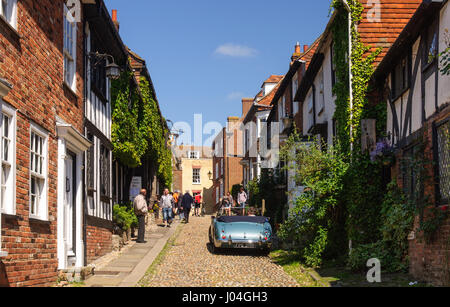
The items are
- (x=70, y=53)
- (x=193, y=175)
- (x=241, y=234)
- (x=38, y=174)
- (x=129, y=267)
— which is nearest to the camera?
(x=38, y=174)

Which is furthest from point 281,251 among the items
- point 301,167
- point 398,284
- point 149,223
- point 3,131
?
point 3,131

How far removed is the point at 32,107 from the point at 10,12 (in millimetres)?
1601

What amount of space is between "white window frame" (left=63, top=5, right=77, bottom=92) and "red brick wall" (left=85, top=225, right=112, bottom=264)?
351 cm

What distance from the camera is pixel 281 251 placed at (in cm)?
1853

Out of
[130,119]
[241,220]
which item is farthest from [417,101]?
[130,119]

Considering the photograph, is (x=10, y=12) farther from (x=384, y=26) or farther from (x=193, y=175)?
(x=193, y=175)

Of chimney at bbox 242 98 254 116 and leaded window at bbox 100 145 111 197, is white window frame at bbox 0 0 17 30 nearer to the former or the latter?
leaded window at bbox 100 145 111 197

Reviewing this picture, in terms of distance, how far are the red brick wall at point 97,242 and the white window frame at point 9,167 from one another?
5396mm

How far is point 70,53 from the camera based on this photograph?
1318cm

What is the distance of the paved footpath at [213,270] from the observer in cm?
1212

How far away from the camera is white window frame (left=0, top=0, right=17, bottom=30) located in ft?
29.3

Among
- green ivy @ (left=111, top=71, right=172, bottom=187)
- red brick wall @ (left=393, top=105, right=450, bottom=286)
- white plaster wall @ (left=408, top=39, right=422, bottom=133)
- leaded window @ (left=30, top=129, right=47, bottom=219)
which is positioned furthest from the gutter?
green ivy @ (left=111, top=71, right=172, bottom=187)

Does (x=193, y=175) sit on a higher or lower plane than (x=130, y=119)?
higher
